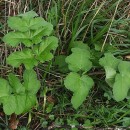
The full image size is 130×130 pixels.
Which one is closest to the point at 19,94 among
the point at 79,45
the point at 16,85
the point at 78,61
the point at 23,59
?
the point at 16,85

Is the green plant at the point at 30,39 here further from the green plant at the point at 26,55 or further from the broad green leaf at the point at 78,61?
the broad green leaf at the point at 78,61

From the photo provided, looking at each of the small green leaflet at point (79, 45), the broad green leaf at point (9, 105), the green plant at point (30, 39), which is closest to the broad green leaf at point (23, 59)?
the green plant at point (30, 39)

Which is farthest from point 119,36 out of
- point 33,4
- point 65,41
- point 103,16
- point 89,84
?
point 33,4

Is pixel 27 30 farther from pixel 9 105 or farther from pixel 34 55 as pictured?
pixel 9 105

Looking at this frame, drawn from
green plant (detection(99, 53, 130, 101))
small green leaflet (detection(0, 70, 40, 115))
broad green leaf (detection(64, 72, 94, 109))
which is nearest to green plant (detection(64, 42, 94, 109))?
broad green leaf (detection(64, 72, 94, 109))

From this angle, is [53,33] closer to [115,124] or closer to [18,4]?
[18,4]

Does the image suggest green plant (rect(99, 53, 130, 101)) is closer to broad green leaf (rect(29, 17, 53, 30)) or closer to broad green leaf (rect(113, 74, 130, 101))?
broad green leaf (rect(113, 74, 130, 101))
